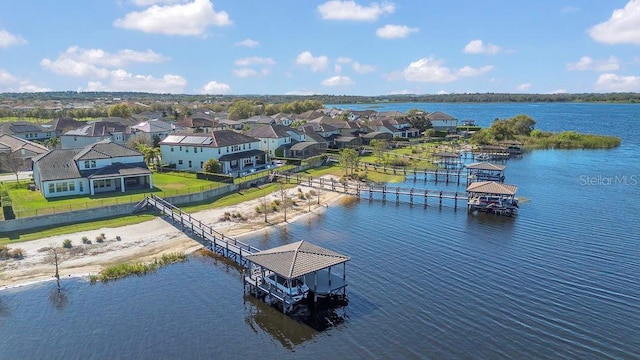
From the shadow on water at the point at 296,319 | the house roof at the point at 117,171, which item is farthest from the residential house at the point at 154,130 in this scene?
the shadow on water at the point at 296,319

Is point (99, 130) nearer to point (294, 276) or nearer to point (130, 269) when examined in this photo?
point (130, 269)

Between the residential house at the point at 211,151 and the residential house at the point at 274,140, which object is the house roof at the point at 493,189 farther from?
the residential house at the point at 274,140

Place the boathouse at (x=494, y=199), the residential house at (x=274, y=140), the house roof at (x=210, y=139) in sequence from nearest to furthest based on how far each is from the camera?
the boathouse at (x=494, y=199), the house roof at (x=210, y=139), the residential house at (x=274, y=140)

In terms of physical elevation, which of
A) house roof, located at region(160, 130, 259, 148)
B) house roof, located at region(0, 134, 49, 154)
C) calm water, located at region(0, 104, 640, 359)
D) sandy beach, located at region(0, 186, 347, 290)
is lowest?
calm water, located at region(0, 104, 640, 359)

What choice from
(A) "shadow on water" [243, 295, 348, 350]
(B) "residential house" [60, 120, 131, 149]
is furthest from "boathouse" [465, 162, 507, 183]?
(B) "residential house" [60, 120, 131, 149]

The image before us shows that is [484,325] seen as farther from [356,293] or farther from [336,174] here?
[336,174]

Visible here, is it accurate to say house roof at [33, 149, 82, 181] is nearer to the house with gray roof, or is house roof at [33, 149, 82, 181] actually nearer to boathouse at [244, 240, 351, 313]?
the house with gray roof

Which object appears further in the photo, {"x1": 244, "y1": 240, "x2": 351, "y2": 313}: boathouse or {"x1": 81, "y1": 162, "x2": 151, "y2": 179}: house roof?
{"x1": 81, "y1": 162, "x2": 151, "y2": 179}: house roof
